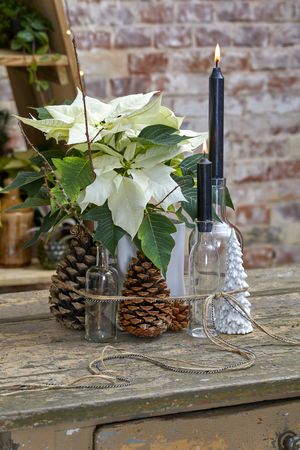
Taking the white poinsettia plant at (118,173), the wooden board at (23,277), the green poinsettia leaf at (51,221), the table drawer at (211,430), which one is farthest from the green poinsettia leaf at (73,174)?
the wooden board at (23,277)

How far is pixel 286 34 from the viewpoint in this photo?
3.63m

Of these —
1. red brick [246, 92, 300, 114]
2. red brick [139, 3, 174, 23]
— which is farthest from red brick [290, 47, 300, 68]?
red brick [139, 3, 174, 23]

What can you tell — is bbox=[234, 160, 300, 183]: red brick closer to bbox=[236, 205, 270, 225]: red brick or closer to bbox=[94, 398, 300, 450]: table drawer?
bbox=[236, 205, 270, 225]: red brick

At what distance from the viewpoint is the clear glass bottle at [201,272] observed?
1.68 metres

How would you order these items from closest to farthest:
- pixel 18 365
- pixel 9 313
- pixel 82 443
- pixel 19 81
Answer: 1. pixel 82 443
2. pixel 18 365
3. pixel 9 313
4. pixel 19 81

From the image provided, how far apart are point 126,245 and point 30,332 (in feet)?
0.75

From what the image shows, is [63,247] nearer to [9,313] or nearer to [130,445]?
[9,313]

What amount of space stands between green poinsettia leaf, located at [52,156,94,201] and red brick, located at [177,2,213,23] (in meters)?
1.98

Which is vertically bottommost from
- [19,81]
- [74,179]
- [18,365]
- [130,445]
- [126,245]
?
[130,445]

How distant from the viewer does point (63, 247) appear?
291cm

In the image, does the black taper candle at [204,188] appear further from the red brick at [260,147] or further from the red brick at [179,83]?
the red brick at [260,147]

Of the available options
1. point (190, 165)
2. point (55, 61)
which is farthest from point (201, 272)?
point (55, 61)

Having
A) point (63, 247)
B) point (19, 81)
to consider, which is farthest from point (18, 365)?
point (19, 81)

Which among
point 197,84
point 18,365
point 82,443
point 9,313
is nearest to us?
point 82,443
